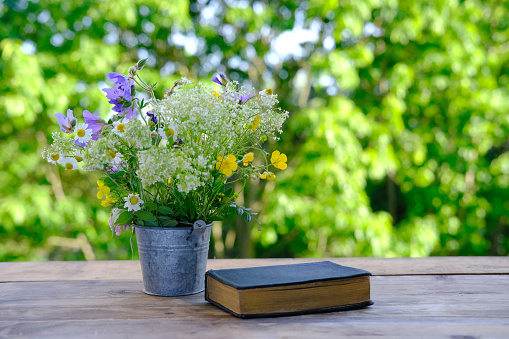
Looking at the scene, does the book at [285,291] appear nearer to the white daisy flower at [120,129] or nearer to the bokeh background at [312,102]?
the white daisy flower at [120,129]

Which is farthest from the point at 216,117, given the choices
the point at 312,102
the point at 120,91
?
the point at 312,102

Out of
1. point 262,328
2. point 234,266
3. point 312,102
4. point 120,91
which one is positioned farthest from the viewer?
point 312,102

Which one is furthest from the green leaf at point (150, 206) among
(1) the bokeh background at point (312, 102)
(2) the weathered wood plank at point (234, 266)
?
(1) the bokeh background at point (312, 102)

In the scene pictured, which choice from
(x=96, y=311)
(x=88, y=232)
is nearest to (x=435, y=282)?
(x=96, y=311)

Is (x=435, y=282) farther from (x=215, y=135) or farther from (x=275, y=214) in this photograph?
(x=275, y=214)

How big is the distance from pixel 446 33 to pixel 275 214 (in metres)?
1.81

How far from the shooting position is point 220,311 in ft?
2.75

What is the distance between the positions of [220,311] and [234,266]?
16.1 inches

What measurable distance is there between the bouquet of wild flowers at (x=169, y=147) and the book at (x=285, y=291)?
14 centimetres

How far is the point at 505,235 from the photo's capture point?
445 cm

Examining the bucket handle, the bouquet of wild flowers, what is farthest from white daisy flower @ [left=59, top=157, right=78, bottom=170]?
the bucket handle

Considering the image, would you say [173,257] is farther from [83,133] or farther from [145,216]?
[83,133]

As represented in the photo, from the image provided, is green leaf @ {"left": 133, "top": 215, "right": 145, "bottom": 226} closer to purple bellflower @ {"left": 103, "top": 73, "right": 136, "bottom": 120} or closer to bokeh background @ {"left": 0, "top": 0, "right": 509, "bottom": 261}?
purple bellflower @ {"left": 103, "top": 73, "right": 136, "bottom": 120}

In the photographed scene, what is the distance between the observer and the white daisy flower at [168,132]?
2.76 feet
